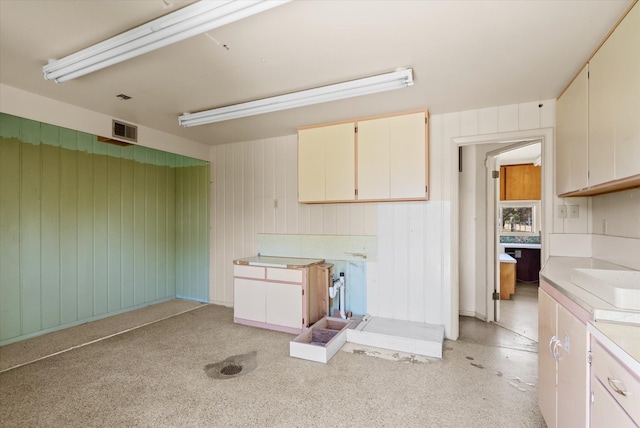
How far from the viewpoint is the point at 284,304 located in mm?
3434

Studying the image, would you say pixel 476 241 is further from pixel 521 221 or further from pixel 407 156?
pixel 521 221

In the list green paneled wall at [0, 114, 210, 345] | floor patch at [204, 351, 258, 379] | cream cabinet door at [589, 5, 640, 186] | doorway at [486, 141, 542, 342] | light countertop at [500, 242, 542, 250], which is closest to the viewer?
cream cabinet door at [589, 5, 640, 186]

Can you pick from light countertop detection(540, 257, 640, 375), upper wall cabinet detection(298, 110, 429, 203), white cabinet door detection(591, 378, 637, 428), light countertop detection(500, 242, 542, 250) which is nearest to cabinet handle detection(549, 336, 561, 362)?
light countertop detection(540, 257, 640, 375)

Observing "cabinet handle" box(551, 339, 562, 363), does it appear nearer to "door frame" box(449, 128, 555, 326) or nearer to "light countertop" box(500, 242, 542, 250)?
"door frame" box(449, 128, 555, 326)

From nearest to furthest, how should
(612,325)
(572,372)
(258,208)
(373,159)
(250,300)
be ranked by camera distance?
(612,325), (572,372), (373,159), (250,300), (258,208)

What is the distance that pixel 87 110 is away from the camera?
3123 millimetres

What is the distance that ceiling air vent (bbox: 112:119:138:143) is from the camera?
132 inches

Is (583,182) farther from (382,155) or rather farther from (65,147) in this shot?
(65,147)

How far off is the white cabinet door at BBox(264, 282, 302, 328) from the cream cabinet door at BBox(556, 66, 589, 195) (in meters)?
2.66

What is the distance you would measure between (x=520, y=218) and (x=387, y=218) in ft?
14.3

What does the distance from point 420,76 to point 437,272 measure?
6.56 feet

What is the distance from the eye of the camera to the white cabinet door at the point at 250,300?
3.58 m

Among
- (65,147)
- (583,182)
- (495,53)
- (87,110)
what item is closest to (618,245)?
(583,182)

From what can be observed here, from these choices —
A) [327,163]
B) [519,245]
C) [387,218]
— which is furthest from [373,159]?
[519,245]
